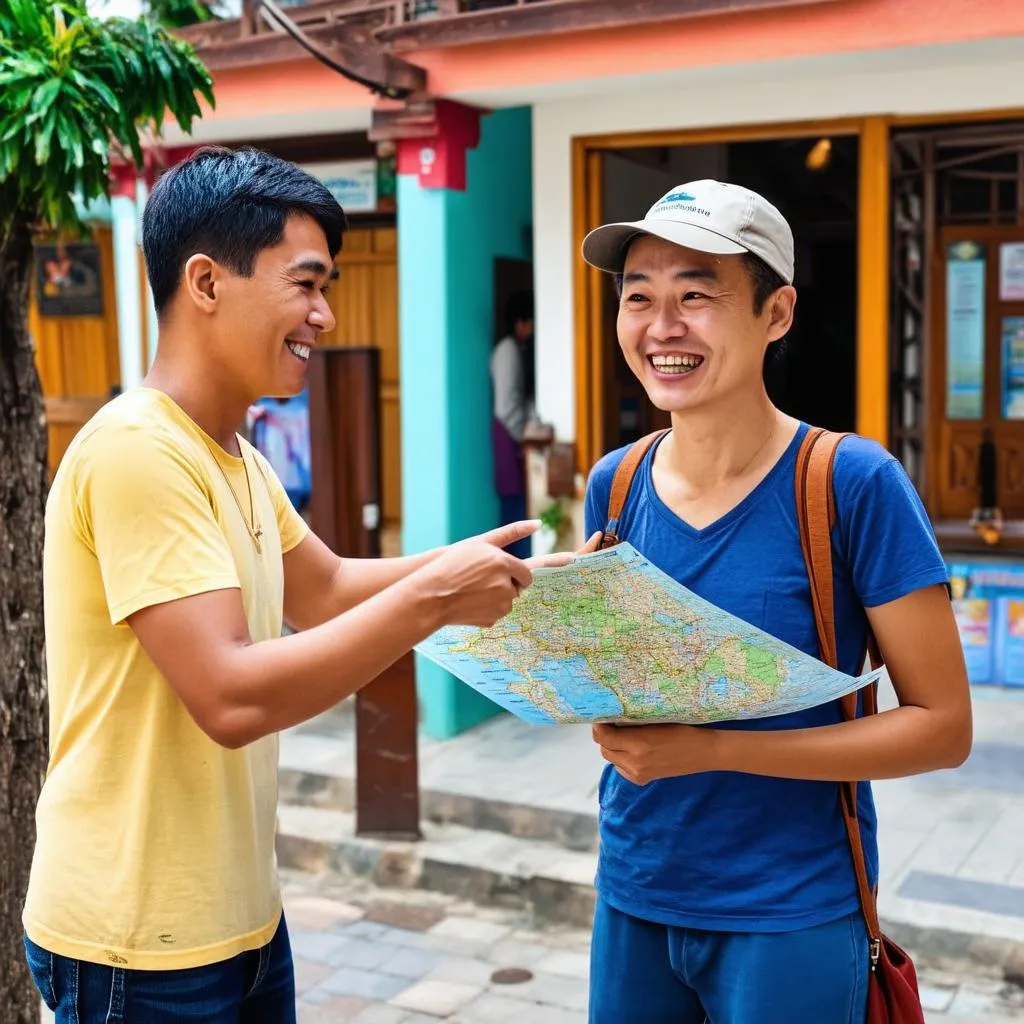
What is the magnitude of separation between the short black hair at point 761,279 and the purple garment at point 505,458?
532 cm

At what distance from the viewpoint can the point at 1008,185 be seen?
6895 mm

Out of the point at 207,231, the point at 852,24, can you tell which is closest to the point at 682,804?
the point at 207,231

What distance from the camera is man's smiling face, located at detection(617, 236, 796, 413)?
2102mm

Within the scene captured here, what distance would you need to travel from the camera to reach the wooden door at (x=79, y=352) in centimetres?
1054

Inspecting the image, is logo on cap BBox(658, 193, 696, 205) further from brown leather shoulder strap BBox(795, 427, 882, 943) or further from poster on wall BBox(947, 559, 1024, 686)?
poster on wall BBox(947, 559, 1024, 686)

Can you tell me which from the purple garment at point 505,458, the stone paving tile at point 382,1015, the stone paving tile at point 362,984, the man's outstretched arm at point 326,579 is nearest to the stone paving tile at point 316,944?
the stone paving tile at point 362,984

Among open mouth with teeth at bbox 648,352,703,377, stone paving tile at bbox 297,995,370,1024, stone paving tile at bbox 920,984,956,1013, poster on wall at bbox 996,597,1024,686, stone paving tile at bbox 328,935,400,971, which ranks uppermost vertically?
open mouth with teeth at bbox 648,352,703,377

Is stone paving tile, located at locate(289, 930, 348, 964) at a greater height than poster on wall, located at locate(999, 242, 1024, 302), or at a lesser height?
lesser

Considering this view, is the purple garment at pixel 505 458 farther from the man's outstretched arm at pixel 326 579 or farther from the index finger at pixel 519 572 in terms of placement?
the index finger at pixel 519 572

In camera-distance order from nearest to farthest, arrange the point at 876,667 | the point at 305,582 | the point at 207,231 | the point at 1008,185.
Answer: the point at 207,231
the point at 876,667
the point at 305,582
the point at 1008,185

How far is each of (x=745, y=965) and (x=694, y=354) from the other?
3.04ft

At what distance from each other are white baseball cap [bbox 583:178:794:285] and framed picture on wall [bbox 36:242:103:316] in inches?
357

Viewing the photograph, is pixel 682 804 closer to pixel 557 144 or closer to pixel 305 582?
pixel 305 582

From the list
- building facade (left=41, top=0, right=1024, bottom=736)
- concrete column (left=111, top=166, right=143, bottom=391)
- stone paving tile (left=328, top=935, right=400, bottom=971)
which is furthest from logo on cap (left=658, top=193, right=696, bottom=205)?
concrete column (left=111, top=166, right=143, bottom=391)
